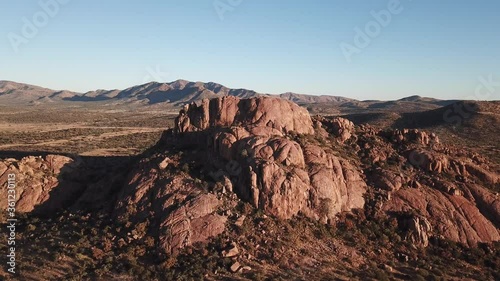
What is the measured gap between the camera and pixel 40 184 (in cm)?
3397

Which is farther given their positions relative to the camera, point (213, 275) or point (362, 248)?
point (362, 248)

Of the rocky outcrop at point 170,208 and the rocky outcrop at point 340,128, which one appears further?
the rocky outcrop at point 340,128

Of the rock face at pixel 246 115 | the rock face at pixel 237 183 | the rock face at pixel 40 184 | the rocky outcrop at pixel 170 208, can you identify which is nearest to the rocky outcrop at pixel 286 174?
the rock face at pixel 237 183

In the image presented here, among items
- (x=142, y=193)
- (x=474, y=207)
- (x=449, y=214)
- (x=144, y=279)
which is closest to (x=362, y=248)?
(x=449, y=214)

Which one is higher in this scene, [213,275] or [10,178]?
[10,178]

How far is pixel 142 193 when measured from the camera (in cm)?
2867

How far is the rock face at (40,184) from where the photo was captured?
32938mm

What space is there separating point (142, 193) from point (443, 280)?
2169 cm

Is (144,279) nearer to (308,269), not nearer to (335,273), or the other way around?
(308,269)

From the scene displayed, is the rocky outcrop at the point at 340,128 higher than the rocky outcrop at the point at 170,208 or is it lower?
higher

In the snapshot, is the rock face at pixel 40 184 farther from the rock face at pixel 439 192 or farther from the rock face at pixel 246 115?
the rock face at pixel 439 192

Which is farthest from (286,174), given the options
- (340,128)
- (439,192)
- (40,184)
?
(40,184)

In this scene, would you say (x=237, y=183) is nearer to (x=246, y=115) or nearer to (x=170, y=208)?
(x=170, y=208)

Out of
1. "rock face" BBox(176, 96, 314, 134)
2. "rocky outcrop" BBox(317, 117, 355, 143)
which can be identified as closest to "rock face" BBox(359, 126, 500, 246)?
"rocky outcrop" BBox(317, 117, 355, 143)
